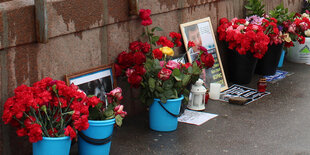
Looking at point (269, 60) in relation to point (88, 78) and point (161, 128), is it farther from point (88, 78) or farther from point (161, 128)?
point (88, 78)

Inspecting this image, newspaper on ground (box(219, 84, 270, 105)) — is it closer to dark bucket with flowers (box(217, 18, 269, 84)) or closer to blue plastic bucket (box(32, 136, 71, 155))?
dark bucket with flowers (box(217, 18, 269, 84))

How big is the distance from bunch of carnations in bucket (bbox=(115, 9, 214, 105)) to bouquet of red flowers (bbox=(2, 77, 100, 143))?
706 mm

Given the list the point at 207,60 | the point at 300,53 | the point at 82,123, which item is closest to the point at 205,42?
the point at 207,60

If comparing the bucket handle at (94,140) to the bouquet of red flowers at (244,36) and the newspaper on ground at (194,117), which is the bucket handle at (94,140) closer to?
the newspaper on ground at (194,117)

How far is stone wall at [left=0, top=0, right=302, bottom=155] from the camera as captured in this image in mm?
3033

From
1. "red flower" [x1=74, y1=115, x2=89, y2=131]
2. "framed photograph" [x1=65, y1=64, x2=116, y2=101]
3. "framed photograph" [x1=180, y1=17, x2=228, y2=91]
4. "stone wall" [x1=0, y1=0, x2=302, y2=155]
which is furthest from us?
"framed photograph" [x1=180, y1=17, x2=228, y2=91]

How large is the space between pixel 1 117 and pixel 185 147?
128 centimetres

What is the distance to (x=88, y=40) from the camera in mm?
3602

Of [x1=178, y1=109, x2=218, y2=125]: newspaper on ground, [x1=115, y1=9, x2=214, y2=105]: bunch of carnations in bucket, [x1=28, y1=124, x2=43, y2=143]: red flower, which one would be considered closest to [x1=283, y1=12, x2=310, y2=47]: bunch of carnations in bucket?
[x1=178, y1=109, x2=218, y2=125]: newspaper on ground

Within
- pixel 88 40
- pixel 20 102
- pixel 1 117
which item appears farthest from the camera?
pixel 88 40

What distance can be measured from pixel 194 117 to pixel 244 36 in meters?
1.10

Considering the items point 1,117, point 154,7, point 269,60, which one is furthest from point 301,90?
point 1,117

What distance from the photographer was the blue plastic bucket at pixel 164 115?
11.9 ft

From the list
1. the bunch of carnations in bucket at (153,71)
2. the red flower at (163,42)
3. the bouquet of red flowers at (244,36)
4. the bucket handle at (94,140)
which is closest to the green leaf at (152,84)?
the bunch of carnations in bucket at (153,71)
